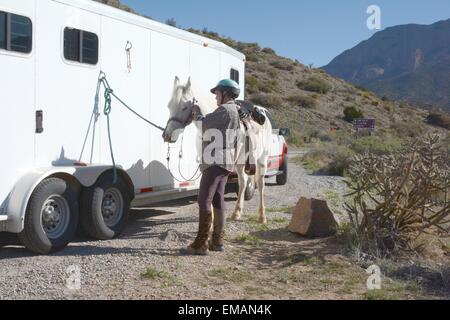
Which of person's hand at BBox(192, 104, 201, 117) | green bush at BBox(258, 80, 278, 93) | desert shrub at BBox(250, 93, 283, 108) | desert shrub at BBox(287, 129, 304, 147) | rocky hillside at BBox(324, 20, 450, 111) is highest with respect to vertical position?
rocky hillside at BBox(324, 20, 450, 111)

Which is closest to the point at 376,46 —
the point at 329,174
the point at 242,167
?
the point at 329,174

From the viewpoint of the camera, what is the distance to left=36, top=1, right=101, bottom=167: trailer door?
701 cm

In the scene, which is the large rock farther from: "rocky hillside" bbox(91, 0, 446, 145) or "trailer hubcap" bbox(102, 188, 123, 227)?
"rocky hillside" bbox(91, 0, 446, 145)

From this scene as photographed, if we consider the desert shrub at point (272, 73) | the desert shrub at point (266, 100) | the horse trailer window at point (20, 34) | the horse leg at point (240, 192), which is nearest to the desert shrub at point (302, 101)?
the desert shrub at point (266, 100)

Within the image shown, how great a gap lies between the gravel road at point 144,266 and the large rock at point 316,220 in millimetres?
208

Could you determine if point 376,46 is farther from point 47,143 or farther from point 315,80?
point 47,143

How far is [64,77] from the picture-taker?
732 cm

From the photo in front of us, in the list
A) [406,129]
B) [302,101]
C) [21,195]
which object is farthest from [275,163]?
[302,101]

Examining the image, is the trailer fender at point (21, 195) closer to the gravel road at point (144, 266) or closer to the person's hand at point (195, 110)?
the gravel road at point (144, 266)

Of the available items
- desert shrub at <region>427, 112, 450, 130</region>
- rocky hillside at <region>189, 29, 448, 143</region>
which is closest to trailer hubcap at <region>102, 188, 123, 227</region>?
rocky hillside at <region>189, 29, 448, 143</region>

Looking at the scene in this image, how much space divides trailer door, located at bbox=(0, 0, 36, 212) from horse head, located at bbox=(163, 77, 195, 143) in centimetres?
212

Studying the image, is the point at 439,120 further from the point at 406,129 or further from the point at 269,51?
the point at 269,51

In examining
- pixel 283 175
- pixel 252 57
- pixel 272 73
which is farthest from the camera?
pixel 252 57

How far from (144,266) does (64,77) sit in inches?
103
